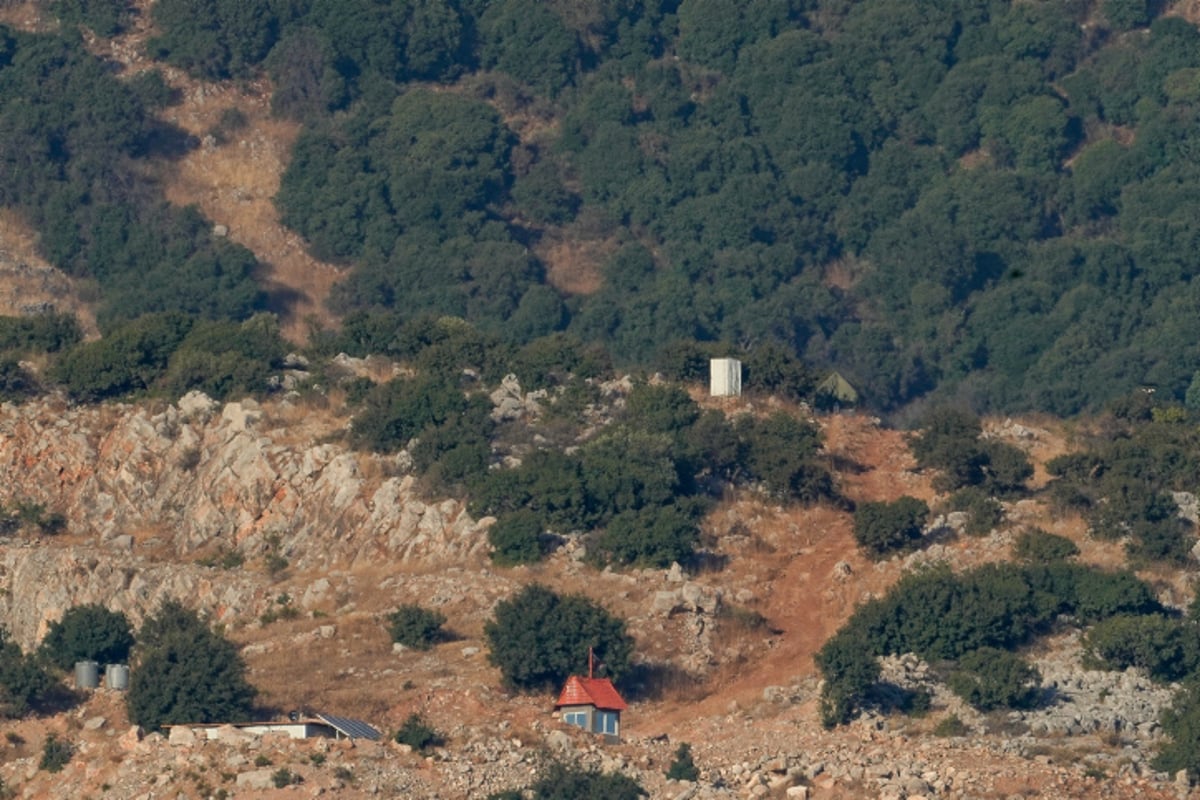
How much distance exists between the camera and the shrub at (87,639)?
79206 millimetres

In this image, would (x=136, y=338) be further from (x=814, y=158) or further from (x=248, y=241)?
(x=814, y=158)

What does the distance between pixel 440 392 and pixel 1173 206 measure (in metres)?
56.5

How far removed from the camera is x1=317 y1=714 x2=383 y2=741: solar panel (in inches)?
2854

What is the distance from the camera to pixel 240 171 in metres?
142

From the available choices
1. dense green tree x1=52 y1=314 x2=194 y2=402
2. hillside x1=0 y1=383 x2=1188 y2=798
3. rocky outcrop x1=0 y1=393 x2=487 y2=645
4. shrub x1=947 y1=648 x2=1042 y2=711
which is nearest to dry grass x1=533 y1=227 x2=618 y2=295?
dense green tree x1=52 y1=314 x2=194 y2=402

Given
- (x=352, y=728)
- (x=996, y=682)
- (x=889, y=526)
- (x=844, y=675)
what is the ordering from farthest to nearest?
1. (x=889, y=526)
2. (x=844, y=675)
3. (x=996, y=682)
4. (x=352, y=728)

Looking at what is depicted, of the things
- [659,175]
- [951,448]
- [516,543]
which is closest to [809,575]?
[951,448]

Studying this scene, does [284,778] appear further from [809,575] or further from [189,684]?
[809,575]

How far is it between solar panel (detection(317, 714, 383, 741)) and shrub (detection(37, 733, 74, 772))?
5.14 metres

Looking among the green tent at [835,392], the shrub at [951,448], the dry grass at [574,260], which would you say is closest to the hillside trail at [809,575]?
the shrub at [951,448]

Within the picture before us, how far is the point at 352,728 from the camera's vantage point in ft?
240

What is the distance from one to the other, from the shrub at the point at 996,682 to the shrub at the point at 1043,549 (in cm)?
789

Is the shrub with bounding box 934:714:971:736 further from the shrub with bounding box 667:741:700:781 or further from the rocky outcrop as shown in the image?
the rocky outcrop

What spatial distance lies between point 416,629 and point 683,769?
38.5 feet
